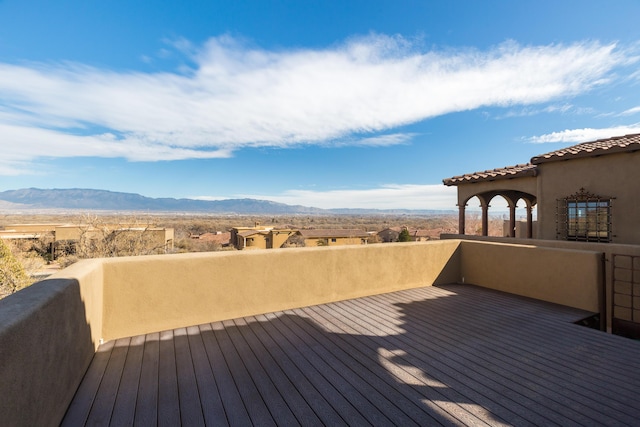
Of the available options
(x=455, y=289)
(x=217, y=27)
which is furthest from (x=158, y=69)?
(x=455, y=289)

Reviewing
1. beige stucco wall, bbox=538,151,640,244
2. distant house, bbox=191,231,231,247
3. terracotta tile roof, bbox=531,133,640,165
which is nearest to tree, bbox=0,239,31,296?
beige stucco wall, bbox=538,151,640,244

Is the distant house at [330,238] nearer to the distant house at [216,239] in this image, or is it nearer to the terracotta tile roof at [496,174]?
the distant house at [216,239]

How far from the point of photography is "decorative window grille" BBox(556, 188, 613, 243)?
6621 mm

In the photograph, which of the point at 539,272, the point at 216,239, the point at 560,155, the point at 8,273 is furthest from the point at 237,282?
the point at 216,239

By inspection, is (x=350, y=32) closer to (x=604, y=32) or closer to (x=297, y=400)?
(x=604, y=32)

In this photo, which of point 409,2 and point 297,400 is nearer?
point 297,400

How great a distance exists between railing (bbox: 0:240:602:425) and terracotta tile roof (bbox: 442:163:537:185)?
12.2 ft

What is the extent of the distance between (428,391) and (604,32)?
1183 centimetres

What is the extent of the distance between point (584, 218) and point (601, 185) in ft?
2.89

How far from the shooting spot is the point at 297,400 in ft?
7.26

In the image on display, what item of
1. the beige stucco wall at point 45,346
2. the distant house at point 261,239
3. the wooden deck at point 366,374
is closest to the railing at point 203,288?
the beige stucco wall at point 45,346

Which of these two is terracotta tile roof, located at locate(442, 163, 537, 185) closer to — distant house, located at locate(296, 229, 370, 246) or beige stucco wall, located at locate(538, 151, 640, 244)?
beige stucco wall, located at locate(538, 151, 640, 244)

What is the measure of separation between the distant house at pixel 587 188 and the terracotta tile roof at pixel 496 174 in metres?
0.03

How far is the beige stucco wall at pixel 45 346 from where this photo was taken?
1.24m
